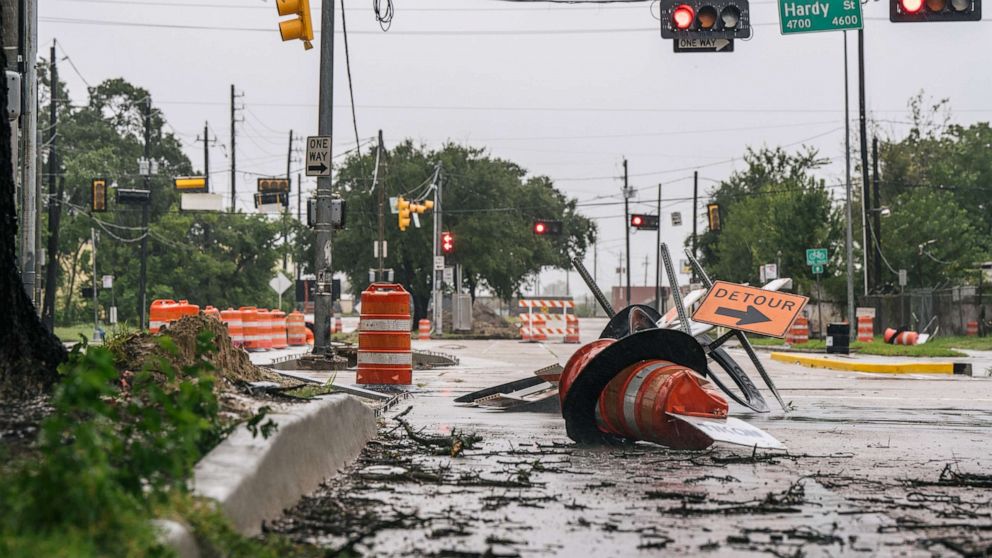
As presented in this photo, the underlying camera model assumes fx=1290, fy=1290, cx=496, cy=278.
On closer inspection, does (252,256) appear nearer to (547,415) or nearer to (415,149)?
(415,149)

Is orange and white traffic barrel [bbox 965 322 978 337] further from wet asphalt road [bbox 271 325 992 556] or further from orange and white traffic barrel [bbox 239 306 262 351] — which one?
wet asphalt road [bbox 271 325 992 556]

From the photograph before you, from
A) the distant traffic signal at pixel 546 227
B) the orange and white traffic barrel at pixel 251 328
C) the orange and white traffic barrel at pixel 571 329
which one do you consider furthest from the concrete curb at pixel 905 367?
the distant traffic signal at pixel 546 227

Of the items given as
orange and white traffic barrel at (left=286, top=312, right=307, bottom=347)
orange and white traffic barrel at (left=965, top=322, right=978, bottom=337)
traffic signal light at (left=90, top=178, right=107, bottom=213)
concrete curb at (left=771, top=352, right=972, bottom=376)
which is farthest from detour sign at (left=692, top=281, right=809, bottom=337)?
traffic signal light at (left=90, top=178, right=107, bottom=213)

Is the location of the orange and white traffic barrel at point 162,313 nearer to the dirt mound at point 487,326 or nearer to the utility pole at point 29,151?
the utility pole at point 29,151

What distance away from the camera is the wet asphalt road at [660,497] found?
5.44 m

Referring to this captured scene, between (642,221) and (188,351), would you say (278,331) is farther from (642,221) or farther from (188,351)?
(642,221)

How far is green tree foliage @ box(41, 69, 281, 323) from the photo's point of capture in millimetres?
71125

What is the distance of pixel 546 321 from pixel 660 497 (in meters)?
42.6

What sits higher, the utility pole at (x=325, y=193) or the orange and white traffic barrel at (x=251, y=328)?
the utility pole at (x=325, y=193)

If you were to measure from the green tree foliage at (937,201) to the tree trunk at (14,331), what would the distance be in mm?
52238

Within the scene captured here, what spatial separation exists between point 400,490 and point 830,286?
4759 cm

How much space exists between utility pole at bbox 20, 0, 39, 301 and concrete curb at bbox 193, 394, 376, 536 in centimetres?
1361

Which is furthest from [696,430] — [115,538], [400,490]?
[115,538]

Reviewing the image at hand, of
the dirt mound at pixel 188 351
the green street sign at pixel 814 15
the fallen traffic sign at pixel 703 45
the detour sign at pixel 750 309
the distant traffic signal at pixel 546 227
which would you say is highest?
the green street sign at pixel 814 15
